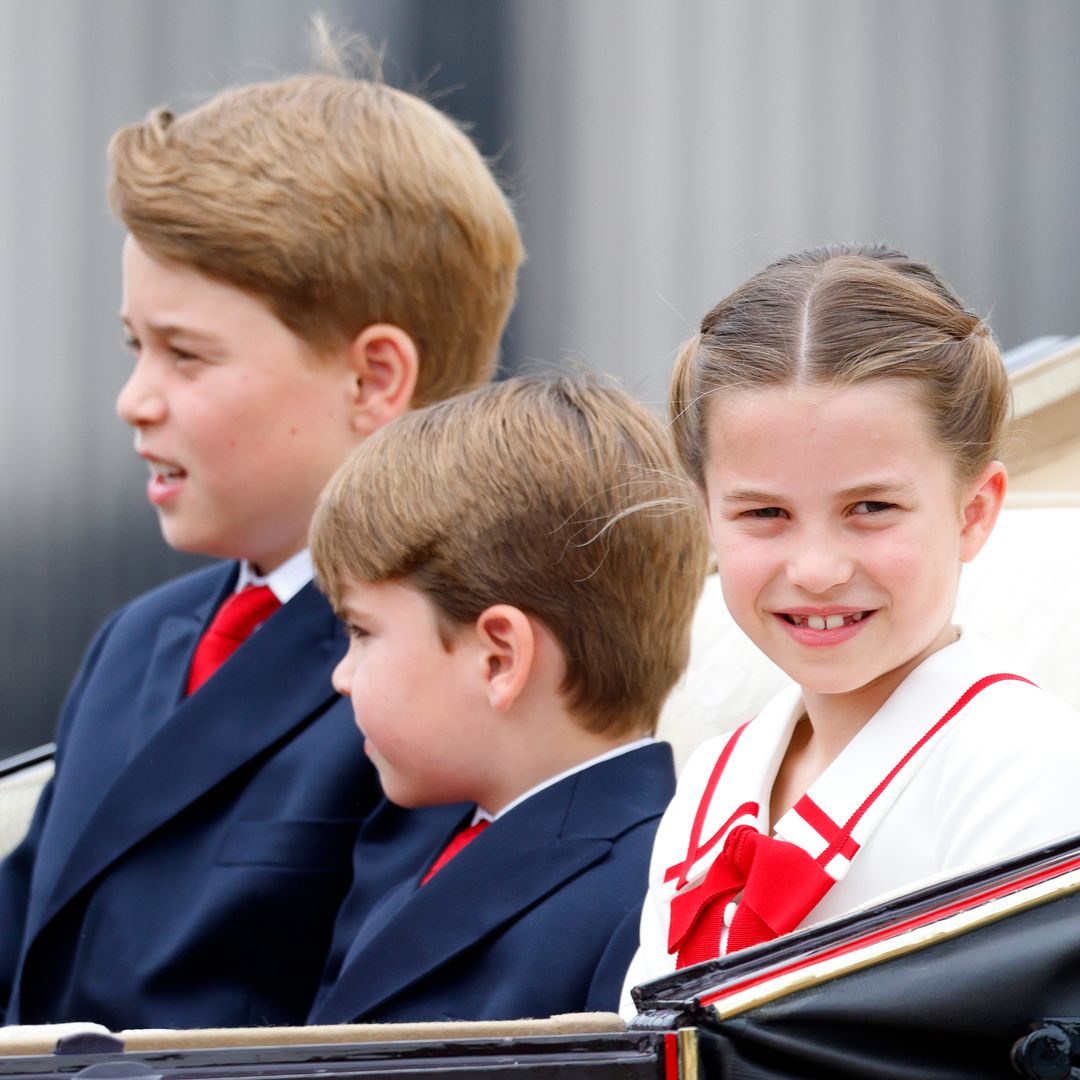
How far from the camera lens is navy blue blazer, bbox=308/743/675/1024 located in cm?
115

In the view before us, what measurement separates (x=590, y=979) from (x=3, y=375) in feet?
9.39

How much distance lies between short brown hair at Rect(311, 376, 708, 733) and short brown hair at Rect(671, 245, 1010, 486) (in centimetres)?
25

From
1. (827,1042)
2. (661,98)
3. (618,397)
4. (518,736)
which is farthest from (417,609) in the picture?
(661,98)

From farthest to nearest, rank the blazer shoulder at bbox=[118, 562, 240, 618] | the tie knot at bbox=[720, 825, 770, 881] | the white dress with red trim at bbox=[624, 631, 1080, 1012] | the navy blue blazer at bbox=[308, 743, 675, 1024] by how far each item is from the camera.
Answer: the blazer shoulder at bbox=[118, 562, 240, 618] → the navy blue blazer at bbox=[308, 743, 675, 1024] → the tie knot at bbox=[720, 825, 770, 881] → the white dress with red trim at bbox=[624, 631, 1080, 1012]

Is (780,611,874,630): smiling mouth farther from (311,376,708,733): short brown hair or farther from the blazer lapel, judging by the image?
the blazer lapel

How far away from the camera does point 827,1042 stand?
2.17ft

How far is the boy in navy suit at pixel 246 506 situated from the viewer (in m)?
1.38

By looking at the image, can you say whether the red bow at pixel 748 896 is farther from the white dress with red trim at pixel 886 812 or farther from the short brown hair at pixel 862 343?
the short brown hair at pixel 862 343

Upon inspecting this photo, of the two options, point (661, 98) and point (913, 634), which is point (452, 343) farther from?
point (661, 98)

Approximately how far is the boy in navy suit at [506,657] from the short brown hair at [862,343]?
219mm

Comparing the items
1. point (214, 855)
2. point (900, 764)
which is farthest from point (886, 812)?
point (214, 855)

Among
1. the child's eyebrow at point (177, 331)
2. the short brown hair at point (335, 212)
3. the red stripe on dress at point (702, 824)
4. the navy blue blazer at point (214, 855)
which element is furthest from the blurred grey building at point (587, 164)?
the red stripe on dress at point (702, 824)

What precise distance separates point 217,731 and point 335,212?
439 millimetres

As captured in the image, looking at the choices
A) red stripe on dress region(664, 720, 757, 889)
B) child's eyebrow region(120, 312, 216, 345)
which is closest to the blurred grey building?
child's eyebrow region(120, 312, 216, 345)
